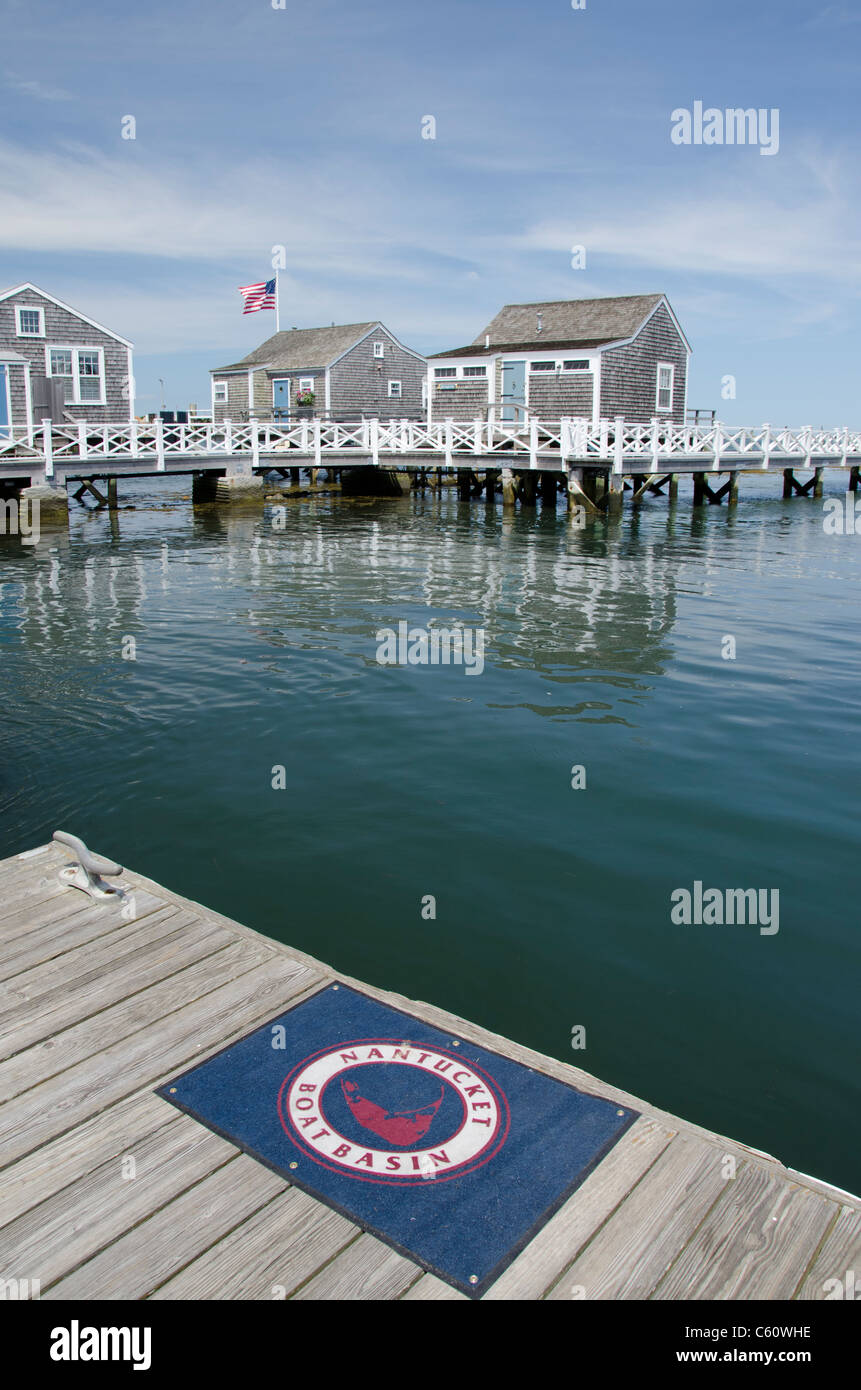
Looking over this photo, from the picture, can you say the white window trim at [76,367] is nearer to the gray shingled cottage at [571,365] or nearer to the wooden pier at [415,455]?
the wooden pier at [415,455]

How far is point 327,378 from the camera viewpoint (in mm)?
44031

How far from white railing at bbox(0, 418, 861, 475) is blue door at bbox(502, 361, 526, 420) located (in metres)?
1.62

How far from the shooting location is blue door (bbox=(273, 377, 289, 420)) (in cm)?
4584

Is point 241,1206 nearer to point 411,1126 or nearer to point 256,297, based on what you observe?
point 411,1126

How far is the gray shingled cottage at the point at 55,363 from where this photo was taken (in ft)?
102

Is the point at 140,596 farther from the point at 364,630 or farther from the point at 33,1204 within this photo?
the point at 33,1204

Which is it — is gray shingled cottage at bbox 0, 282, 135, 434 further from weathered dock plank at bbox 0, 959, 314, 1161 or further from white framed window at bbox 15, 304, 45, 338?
weathered dock plank at bbox 0, 959, 314, 1161

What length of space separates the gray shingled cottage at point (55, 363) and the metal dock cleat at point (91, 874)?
93.6 feet

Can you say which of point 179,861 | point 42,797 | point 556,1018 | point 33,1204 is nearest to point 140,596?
point 42,797

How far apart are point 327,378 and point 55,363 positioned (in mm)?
14555

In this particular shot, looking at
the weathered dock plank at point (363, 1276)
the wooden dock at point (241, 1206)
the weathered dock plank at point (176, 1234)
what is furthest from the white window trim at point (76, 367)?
the weathered dock plank at point (363, 1276)

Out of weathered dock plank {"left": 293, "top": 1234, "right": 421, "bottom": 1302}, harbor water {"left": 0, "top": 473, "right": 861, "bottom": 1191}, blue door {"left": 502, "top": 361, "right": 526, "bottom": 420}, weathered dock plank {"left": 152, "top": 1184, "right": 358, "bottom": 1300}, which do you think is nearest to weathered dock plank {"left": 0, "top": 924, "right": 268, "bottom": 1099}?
harbor water {"left": 0, "top": 473, "right": 861, "bottom": 1191}

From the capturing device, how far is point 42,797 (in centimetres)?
742

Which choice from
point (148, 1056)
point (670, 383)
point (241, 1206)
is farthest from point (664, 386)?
point (241, 1206)
